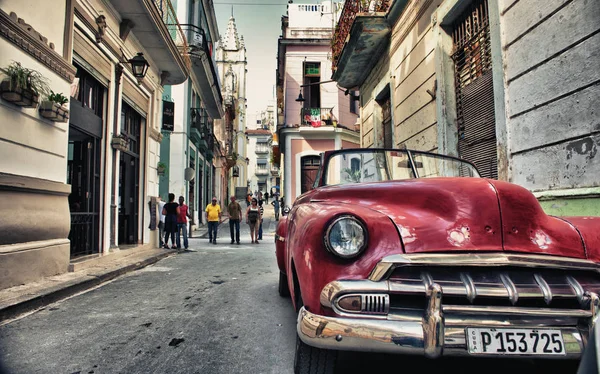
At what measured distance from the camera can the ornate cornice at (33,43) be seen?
14.2 feet

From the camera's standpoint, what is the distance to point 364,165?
3.18m

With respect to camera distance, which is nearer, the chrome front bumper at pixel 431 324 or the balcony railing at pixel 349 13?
the chrome front bumper at pixel 431 324

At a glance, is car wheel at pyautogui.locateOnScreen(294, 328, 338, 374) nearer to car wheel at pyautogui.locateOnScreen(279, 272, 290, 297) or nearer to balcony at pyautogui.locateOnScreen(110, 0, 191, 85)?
car wheel at pyautogui.locateOnScreen(279, 272, 290, 297)

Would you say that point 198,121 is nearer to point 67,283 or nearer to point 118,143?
point 118,143

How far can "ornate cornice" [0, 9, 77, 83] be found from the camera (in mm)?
4320

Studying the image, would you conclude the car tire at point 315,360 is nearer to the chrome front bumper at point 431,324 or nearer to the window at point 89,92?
the chrome front bumper at point 431,324

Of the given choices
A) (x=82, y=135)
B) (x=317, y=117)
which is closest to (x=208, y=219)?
(x=82, y=135)

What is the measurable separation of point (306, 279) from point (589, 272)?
1324mm

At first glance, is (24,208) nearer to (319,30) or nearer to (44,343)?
(44,343)

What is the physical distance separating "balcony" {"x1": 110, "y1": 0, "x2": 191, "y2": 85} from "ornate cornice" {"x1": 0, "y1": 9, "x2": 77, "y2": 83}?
7.99 ft

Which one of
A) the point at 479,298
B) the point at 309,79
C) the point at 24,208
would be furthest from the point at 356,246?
the point at 309,79

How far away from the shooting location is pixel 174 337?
2830mm

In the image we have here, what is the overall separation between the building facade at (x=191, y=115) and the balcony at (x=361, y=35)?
5.98m

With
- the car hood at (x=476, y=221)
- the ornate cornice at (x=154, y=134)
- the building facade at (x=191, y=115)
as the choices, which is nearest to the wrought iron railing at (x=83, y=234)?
the ornate cornice at (x=154, y=134)
